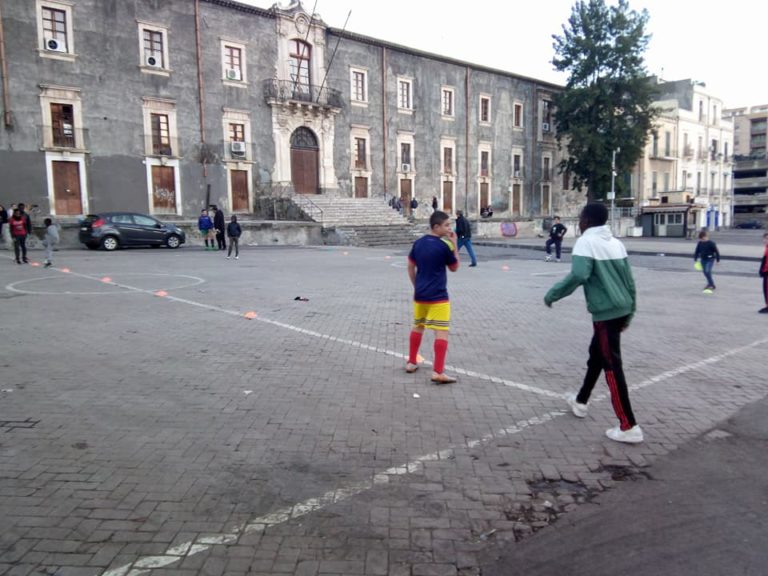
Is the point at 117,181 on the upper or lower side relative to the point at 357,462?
upper

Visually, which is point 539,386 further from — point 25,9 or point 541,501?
point 25,9

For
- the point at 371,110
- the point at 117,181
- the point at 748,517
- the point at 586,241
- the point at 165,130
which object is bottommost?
the point at 748,517

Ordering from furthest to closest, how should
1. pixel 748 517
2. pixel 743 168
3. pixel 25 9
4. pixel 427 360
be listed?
pixel 743 168, pixel 25 9, pixel 427 360, pixel 748 517

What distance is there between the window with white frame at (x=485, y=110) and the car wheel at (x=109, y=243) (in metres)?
32.7

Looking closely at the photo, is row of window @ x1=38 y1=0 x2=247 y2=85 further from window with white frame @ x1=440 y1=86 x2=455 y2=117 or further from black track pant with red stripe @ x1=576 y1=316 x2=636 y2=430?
black track pant with red stripe @ x1=576 y1=316 x2=636 y2=430

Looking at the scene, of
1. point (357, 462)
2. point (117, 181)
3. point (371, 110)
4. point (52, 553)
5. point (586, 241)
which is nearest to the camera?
point (52, 553)

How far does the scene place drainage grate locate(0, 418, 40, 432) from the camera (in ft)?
15.2

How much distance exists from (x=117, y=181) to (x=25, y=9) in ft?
28.6

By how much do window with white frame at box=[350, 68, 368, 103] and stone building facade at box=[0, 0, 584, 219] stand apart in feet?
0.31

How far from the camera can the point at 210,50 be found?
3284 centimetres

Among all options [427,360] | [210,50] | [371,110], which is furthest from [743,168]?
[427,360]

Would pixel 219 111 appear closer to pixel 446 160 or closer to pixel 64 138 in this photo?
pixel 64 138

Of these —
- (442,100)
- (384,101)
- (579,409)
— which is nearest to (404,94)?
(384,101)

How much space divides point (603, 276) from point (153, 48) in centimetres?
3278
